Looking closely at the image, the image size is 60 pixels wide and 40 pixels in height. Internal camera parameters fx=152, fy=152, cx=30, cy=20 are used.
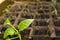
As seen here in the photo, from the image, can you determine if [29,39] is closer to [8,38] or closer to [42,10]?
[8,38]

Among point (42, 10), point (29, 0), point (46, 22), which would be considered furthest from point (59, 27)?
point (29, 0)

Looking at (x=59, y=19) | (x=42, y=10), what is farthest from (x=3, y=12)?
(x=59, y=19)

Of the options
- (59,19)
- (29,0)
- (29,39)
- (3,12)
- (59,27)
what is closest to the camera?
(29,39)

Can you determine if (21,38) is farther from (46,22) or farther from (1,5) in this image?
(1,5)

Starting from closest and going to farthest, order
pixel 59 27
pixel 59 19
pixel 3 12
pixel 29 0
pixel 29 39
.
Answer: pixel 29 39, pixel 59 27, pixel 59 19, pixel 3 12, pixel 29 0

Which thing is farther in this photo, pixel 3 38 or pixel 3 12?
pixel 3 12

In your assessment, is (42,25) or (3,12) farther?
(3,12)

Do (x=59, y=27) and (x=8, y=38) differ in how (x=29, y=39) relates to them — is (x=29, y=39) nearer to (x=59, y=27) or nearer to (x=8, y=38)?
(x=8, y=38)

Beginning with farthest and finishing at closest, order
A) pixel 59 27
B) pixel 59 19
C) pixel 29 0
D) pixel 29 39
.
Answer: pixel 29 0
pixel 59 19
pixel 59 27
pixel 29 39
